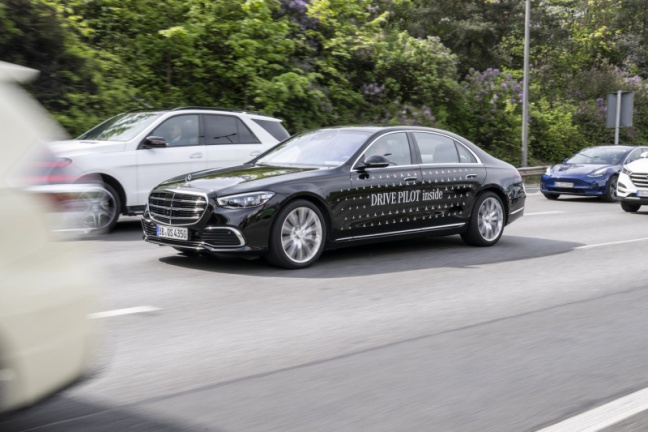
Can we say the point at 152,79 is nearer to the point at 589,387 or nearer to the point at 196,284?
the point at 196,284

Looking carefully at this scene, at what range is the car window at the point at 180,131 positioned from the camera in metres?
12.4

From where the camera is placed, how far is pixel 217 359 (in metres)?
5.18

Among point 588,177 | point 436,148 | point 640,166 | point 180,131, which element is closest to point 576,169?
point 588,177

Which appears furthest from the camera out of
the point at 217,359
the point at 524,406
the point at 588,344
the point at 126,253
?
the point at 126,253

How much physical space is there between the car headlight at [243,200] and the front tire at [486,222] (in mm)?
3375

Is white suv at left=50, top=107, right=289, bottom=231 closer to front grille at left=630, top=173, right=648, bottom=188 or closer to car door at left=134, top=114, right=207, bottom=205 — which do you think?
car door at left=134, top=114, right=207, bottom=205

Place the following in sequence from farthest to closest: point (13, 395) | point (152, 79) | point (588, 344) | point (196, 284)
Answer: point (152, 79), point (196, 284), point (588, 344), point (13, 395)

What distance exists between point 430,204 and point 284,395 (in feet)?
19.3

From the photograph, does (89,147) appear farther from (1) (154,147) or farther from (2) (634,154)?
(2) (634,154)

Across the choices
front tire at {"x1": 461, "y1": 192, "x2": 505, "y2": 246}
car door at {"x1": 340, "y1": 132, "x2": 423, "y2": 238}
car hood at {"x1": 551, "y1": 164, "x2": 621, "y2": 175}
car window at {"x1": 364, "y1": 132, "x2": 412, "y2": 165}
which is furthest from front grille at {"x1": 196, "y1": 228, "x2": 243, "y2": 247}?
car hood at {"x1": 551, "y1": 164, "x2": 621, "y2": 175}

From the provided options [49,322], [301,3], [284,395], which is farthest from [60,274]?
[301,3]

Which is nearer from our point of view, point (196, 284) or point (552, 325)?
point (552, 325)

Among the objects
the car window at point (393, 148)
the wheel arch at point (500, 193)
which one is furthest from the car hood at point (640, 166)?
the car window at point (393, 148)

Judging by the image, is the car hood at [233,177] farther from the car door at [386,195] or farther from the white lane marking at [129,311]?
the white lane marking at [129,311]
